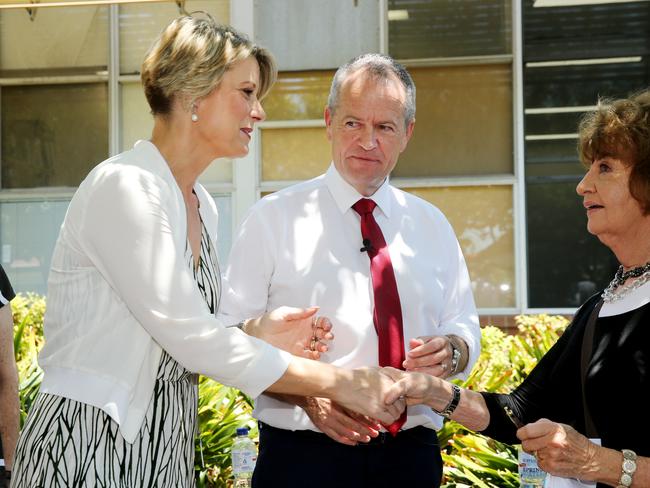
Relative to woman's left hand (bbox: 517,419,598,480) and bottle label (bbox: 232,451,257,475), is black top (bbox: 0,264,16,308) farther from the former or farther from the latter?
woman's left hand (bbox: 517,419,598,480)

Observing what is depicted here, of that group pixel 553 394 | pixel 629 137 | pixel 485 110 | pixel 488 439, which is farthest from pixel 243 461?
pixel 485 110

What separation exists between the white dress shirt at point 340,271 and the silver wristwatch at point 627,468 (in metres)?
0.90

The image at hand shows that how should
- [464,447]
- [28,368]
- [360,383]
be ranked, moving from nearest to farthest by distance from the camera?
[360,383] < [464,447] < [28,368]

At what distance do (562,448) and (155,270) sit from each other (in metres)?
1.44

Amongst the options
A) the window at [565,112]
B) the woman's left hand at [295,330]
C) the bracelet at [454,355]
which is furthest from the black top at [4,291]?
the window at [565,112]

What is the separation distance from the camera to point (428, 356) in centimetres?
348

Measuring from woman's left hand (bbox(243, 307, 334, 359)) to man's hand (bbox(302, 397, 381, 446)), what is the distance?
0.62ft

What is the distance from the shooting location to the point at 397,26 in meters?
9.91

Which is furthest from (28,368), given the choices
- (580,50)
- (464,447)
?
(580,50)

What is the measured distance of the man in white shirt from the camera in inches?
138

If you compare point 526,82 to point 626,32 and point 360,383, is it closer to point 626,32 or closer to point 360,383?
point 626,32

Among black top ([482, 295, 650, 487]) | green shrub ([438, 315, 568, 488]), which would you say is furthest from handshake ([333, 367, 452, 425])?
green shrub ([438, 315, 568, 488])

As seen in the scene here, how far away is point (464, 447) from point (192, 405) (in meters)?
3.52

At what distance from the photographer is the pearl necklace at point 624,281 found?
10.2 ft
